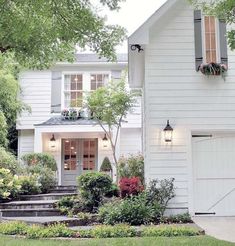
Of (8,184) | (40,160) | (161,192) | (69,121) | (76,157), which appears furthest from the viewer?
(76,157)

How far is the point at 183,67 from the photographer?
11.5 metres

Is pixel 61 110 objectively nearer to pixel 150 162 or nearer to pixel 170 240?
pixel 150 162

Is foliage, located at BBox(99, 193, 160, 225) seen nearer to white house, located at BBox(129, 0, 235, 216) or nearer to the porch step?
white house, located at BBox(129, 0, 235, 216)

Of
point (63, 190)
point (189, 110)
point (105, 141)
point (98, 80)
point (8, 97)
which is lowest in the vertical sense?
point (63, 190)

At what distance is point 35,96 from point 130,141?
15.8ft

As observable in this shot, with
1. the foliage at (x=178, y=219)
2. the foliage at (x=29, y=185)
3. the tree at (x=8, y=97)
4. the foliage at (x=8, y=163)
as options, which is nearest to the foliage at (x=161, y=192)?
the foliage at (x=178, y=219)

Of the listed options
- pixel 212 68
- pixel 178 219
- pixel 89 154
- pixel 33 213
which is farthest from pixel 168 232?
pixel 89 154

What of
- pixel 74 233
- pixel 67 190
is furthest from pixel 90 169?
pixel 74 233

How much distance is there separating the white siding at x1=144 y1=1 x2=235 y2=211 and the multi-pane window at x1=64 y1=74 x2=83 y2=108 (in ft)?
25.9

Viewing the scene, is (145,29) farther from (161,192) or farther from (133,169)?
(133,169)

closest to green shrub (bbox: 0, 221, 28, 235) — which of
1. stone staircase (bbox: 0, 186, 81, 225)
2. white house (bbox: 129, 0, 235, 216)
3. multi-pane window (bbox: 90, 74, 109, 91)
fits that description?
stone staircase (bbox: 0, 186, 81, 225)

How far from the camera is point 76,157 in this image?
19.0m

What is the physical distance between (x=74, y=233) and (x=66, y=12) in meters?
4.29

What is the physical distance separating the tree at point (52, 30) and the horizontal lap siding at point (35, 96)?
10890 mm
